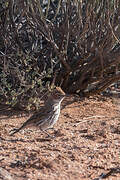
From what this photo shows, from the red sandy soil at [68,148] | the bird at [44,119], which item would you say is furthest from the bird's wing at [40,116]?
the red sandy soil at [68,148]

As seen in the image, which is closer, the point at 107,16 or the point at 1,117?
the point at 107,16

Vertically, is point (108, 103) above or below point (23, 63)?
below

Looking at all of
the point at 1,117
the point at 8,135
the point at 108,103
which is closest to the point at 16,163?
the point at 8,135

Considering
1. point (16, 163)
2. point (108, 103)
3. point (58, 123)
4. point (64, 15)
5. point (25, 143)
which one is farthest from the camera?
point (108, 103)

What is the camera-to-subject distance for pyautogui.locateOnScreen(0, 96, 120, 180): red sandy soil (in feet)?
17.7

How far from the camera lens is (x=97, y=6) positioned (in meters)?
8.27

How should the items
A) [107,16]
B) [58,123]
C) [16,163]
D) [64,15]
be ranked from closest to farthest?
[16,163], [107,16], [58,123], [64,15]

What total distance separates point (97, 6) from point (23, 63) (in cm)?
202

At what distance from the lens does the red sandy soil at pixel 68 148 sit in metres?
5.41

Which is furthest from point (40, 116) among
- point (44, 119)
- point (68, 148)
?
point (68, 148)

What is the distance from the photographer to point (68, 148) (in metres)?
6.48

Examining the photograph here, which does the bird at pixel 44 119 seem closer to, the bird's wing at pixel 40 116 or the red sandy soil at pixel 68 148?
the bird's wing at pixel 40 116

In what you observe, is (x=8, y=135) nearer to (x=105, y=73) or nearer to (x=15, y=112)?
(x=15, y=112)

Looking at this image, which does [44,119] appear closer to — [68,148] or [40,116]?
[40,116]
